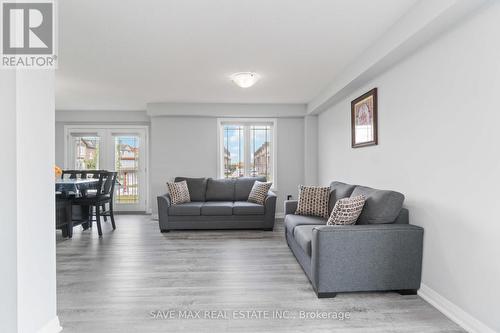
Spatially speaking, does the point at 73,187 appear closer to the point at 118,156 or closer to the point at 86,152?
the point at 118,156

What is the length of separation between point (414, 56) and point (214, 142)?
13.5 feet

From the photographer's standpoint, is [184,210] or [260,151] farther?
[260,151]

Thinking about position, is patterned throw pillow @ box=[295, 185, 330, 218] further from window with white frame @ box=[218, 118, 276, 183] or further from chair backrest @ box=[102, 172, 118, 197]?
chair backrest @ box=[102, 172, 118, 197]

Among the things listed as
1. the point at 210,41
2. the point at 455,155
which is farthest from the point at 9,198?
the point at 455,155

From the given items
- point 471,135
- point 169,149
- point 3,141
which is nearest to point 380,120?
point 471,135

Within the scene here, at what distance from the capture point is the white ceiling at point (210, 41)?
89.7 inches

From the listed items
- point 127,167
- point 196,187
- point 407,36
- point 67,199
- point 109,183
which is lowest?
point 67,199

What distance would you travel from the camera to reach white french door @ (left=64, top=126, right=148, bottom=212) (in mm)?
6633

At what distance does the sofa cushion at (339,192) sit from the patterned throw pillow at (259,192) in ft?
4.66

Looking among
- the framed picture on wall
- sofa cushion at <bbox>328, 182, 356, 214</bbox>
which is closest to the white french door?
sofa cushion at <bbox>328, 182, 356, 214</bbox>

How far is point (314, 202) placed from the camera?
3.81 meters

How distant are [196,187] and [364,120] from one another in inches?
130

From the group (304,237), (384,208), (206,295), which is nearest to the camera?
(206,295)

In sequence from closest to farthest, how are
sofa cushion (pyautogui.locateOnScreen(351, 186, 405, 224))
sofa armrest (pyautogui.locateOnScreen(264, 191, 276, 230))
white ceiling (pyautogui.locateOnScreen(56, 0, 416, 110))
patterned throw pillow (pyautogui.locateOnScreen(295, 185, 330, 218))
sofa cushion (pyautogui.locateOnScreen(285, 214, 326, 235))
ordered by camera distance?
white ceiling (pyautogui.locateOnScreen(56, 0, 416, 110))
sofa cushion (pyautogui.locateOnScreen(351, 186, 405, 224))
sofa cushion (pyautogui.locateOnScreen(285, 214, 326, 235))
patterned throw pillow (pyautogui.locateOnScreen(295, 185, 330, 218))
sofa armrest (pyautogui.locateOnScreen(264, 191, 276, 230))
